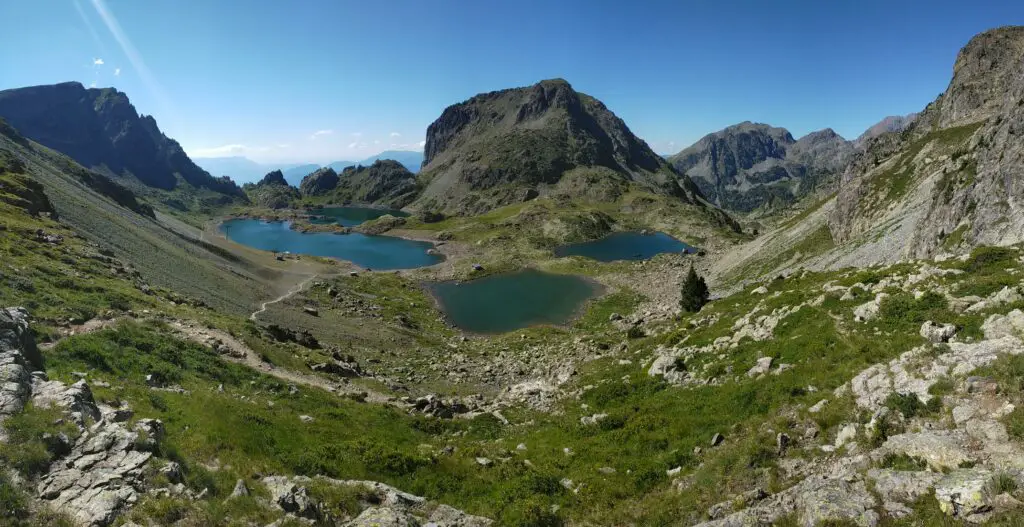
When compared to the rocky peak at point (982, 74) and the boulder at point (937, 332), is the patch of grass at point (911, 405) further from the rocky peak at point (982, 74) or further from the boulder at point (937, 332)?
the rocky peak at point (982, 74)

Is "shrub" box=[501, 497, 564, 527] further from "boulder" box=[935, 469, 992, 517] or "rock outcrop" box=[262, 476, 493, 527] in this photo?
"boulder" box=[935, 469, 992, 517]

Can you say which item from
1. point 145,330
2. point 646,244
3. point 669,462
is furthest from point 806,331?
point 646,244

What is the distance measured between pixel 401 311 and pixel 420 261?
71.7 m

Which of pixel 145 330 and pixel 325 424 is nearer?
pixel 325 424

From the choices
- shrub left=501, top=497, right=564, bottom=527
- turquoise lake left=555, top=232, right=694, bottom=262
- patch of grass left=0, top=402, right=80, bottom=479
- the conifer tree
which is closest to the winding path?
patch of grass left=0, top=402, right=80, bottom=479

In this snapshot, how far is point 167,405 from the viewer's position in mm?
18891

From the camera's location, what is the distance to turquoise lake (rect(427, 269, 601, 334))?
75.3 metres

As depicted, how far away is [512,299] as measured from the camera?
9075 cm

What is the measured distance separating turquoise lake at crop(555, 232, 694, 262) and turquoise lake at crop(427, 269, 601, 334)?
39822mm

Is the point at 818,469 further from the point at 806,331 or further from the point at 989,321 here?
the point at 806,331

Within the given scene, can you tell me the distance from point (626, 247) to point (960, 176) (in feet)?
415

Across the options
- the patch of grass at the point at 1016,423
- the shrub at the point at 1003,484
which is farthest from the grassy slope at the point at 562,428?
the shrub at the point at 1003,484

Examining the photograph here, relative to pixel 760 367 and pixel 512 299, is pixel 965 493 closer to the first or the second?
pixel 760 367

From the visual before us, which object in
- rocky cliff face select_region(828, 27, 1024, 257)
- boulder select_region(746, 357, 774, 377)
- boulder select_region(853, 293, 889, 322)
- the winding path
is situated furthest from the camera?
the winding path
